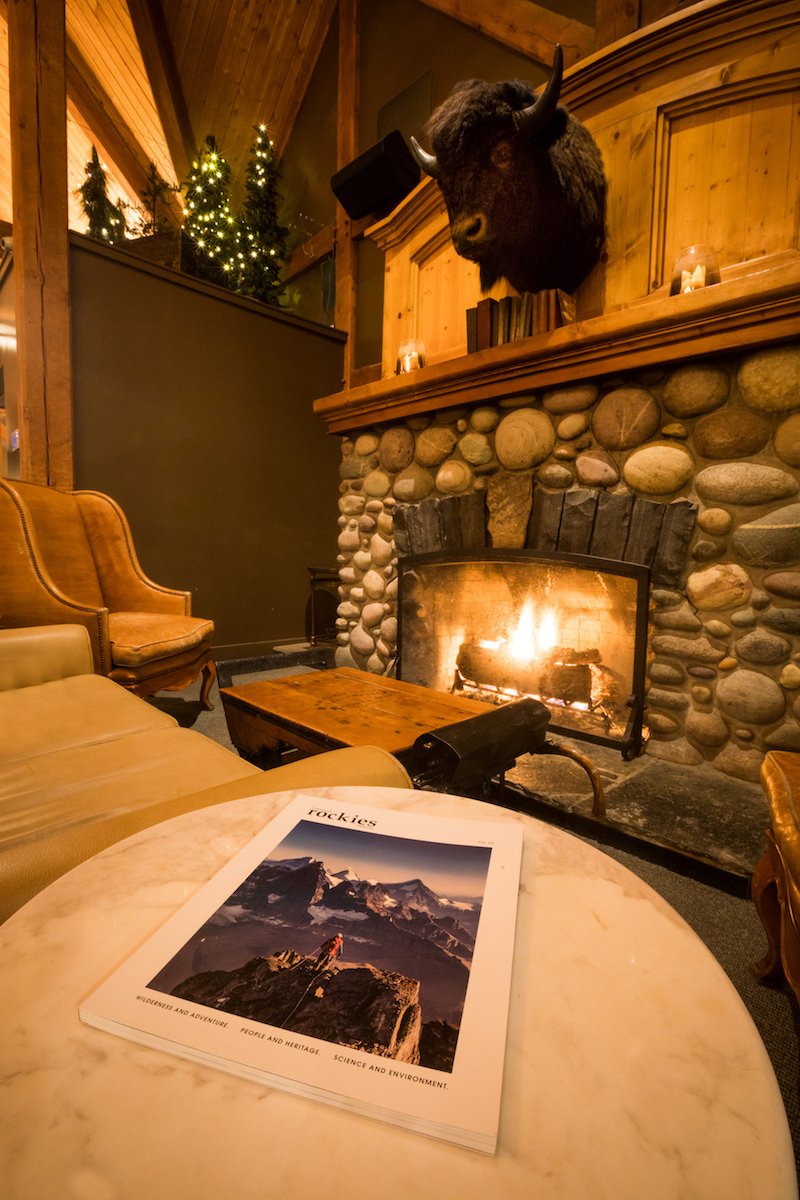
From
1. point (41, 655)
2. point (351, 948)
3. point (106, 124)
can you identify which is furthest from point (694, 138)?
point (106, 124)

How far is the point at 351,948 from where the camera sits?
425 mm

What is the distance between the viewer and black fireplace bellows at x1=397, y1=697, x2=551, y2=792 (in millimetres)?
1190

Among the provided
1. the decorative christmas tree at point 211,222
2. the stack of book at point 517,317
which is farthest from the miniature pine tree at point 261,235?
the stack of book at point 517,317

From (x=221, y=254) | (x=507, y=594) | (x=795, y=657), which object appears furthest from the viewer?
(x=221, y=254)

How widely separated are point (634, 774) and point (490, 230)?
2002mm

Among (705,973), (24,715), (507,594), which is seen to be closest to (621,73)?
(507,594)

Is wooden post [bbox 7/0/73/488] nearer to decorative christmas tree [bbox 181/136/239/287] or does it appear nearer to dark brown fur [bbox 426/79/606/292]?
decorative christmas tree [bbox 181/136/239/287]

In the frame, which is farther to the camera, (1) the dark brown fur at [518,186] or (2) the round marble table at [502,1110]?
(1) the dark brown fur at [518,186]

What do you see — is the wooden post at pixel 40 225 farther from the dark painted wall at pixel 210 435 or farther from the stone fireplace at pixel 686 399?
the stone fireplace at pixel 686 399

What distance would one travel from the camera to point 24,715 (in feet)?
4.20

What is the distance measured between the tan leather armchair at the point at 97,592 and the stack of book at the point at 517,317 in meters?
1.73

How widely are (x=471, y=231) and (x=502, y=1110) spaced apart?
233cm

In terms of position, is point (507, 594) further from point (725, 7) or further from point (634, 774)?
point (725, 7)

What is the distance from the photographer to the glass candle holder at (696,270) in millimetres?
1744
